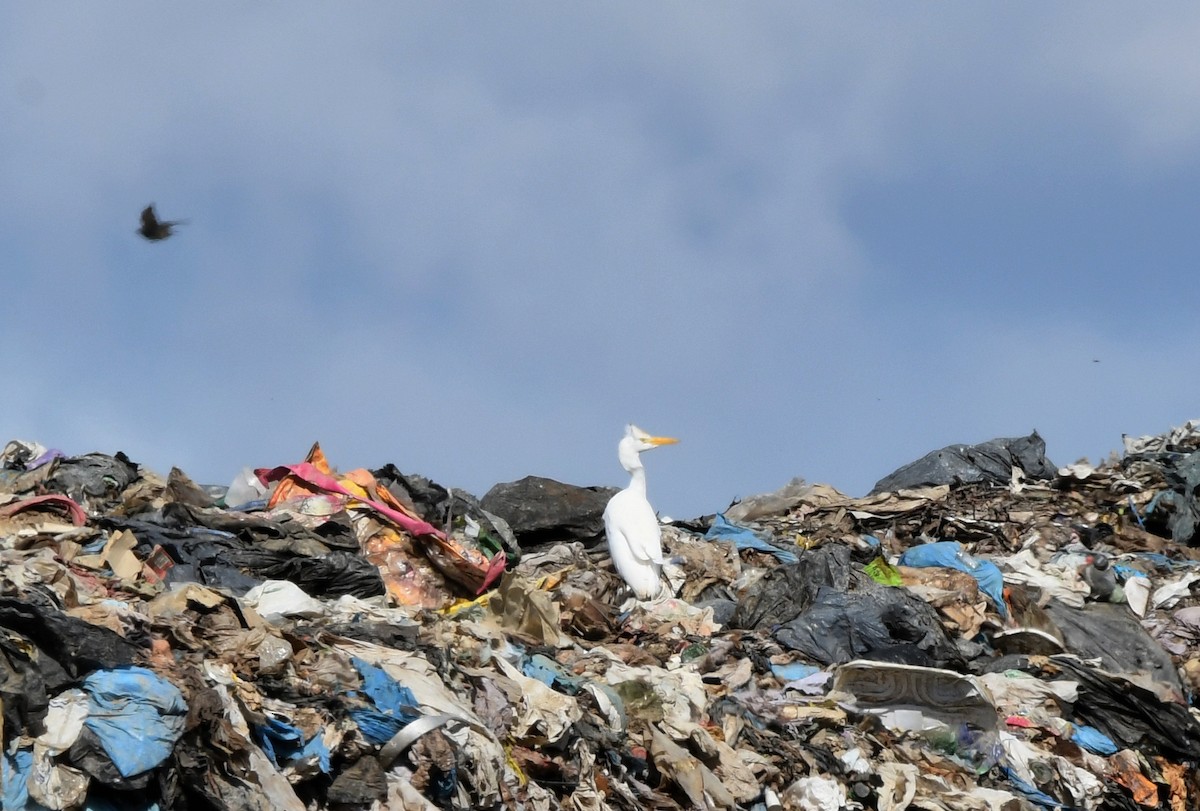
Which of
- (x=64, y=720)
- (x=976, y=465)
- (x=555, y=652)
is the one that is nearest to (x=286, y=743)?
(x=64, y=720)

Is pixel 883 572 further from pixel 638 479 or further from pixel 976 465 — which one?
pixel 976 465

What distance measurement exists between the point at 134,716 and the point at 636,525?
433 centimetres

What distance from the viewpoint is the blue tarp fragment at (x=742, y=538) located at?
8.77 m

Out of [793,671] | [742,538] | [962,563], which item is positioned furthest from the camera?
[742,538]

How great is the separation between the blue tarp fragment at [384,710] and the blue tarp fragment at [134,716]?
0.68 meters

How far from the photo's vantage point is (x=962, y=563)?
8.15 metres

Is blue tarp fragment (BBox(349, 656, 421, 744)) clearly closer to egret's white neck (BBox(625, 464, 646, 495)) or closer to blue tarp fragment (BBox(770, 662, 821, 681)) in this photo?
blue tarp fragment (BBox(770, 662, 821, 681))

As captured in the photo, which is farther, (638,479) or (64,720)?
(638,479)

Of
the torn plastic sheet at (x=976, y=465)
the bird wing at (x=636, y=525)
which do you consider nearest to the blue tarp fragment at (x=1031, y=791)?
the bird wing at (x=636, y=525)

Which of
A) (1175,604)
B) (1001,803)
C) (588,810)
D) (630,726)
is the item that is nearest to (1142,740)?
(1001,803)

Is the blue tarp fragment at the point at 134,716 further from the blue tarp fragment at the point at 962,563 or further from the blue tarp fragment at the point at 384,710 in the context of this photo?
the blue tarp fragment at the point at 962,563

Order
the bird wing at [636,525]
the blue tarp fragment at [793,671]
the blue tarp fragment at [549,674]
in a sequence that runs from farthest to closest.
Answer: the bird wing at [636,525] < the blue tarp fragment at [793,671] < the blue tarp fragment at [549,674]

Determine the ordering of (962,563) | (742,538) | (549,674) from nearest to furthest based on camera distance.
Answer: (549,674)
(962,563)
(742,538)

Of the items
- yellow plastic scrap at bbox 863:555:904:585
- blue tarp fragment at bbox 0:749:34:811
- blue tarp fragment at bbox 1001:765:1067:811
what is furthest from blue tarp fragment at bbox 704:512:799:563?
blue tarp fragment at bbox 0:749:34:811
